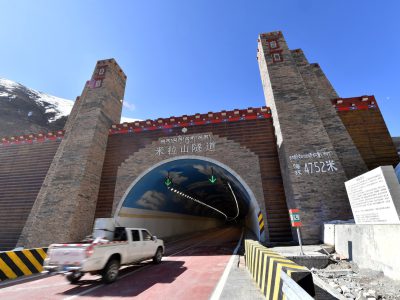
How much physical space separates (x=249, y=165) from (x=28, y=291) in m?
12.8

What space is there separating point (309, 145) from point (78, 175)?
15990mm

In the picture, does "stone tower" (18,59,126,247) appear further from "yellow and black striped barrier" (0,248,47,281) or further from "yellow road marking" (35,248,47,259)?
"yellow and black striped barrier" (0,248,47,281)

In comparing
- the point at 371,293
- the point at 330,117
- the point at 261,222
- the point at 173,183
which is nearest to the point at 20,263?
the point at 371,293

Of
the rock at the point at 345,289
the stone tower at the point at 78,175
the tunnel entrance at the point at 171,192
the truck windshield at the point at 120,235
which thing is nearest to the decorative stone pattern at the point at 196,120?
the stone tower at the point at 78,175

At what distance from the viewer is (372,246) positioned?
657 centimetres

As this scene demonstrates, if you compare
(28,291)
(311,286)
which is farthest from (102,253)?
(311,286)

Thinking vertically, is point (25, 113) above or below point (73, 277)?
above

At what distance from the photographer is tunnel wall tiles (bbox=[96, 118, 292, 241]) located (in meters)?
13.7

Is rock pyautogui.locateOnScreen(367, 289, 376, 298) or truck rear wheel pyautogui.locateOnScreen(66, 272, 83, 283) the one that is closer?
rock pyautogui.locateOnScreen(367, 289, 376, 298)

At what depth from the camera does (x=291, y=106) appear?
48.2 ft

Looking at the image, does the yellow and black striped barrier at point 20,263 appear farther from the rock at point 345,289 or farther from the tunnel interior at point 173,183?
the rock at point 345,289

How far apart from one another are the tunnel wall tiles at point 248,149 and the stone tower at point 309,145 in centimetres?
77

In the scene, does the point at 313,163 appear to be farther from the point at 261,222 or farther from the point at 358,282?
the point at 358,282

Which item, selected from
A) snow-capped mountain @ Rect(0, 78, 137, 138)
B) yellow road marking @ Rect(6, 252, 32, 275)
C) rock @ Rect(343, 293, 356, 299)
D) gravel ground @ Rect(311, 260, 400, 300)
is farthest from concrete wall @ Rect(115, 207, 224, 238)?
snow-capped mountain @ Rect(0, 78, 137, 138)
